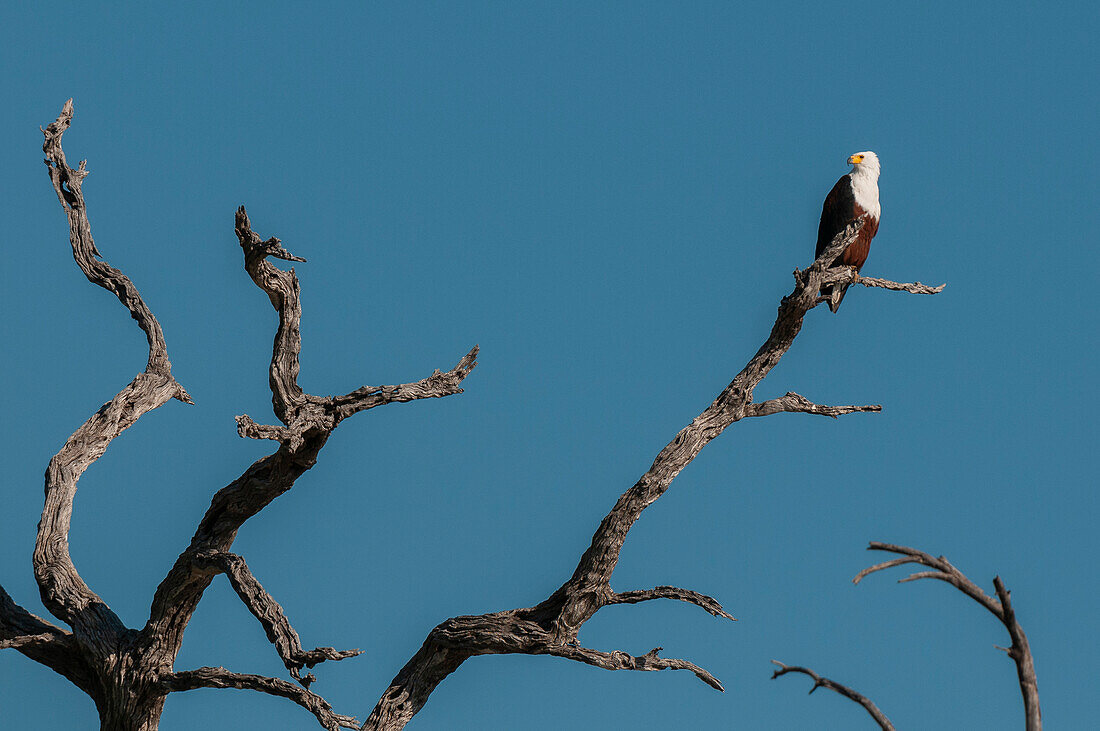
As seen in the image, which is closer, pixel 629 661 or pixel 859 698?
pixel 859 698

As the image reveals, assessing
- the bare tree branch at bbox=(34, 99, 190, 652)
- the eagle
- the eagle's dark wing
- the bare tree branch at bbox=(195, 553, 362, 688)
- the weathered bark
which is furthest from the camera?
the eagle's dark wing

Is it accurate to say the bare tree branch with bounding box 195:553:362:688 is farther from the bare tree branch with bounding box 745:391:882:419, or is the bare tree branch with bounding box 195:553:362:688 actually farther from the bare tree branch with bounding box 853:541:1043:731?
the bare tree branch with bounding box 853:541:1043:731

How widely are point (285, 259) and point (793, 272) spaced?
308 centimetres

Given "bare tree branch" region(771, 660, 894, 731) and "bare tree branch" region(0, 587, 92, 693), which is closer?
"bare tree branch" region(771, 660, 894, 731)

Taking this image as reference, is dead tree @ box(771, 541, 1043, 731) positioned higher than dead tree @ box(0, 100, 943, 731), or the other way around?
dead tree @ box(0, 100, 943, 731)

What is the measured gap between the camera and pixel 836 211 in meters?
11.4

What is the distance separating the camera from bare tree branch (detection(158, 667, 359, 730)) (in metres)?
7.85

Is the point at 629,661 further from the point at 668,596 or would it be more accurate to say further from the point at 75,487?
the point at 75,487

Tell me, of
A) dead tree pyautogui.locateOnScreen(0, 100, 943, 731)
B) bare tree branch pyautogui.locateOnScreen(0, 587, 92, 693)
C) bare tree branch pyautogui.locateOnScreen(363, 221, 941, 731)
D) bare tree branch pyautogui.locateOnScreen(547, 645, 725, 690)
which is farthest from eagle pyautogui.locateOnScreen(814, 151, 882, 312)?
bare tree branch pyautogui.locateOnScreen(0, 587, 92, 693)

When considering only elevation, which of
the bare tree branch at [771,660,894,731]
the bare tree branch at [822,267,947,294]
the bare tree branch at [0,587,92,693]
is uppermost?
the bare tree branch at [822,267,947,294]

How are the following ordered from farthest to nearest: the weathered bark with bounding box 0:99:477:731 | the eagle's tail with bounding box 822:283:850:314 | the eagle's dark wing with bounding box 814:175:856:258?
1. the eagle's dark wing with bounding box 814:175:856:258
2. the eagle's tail with bounding box 822:283:850:314
3. the weathered bark with bounding box 0:99:477:731

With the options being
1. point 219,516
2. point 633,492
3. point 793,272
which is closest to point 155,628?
point 219,516

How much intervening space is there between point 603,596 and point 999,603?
3245 mm

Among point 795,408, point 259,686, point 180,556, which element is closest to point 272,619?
point 259,686
